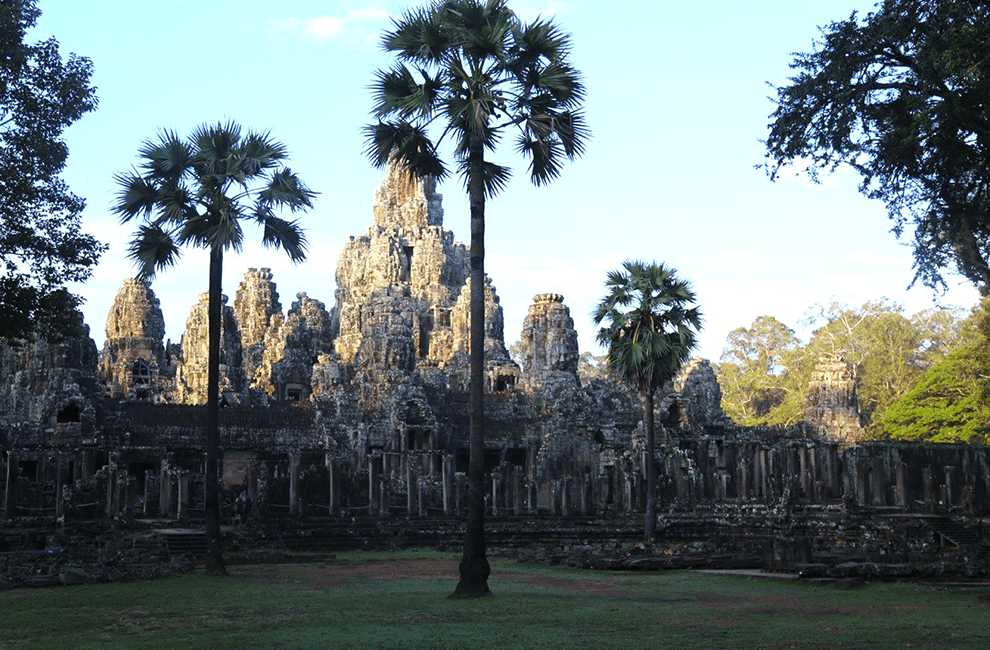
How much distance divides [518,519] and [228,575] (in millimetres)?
18525

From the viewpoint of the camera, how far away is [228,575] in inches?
931

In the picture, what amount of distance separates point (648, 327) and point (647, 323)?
0.18m

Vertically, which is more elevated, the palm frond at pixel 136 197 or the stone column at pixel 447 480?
the palm frond at pixel 136 197

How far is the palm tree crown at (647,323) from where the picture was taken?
34344mm

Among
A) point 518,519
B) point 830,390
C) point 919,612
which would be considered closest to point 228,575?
point 919,612

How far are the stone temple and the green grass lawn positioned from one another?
18.0ft

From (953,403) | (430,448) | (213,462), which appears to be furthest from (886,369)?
(213,462)

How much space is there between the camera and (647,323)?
1378 inches

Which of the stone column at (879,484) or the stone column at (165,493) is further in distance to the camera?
the stone column at (879,484)

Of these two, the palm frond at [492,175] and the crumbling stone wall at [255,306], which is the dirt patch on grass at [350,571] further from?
the crumbling stone wall at [255,306]

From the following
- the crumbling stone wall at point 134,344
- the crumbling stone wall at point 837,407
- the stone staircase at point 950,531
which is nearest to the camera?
the stone staircase at point 950,531

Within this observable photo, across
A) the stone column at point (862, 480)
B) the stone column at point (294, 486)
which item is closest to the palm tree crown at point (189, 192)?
the stone column at point (294, 486)

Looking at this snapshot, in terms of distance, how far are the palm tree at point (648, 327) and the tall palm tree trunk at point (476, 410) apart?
14.9m

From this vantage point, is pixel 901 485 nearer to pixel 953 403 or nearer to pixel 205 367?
pixel 953 403
